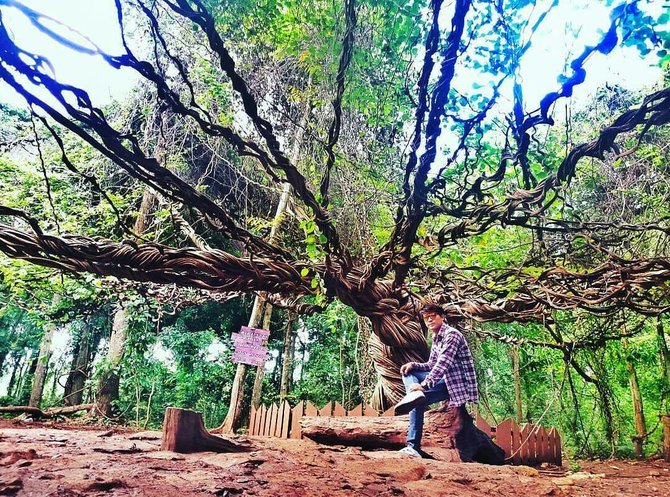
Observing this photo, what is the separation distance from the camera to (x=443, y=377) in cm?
324

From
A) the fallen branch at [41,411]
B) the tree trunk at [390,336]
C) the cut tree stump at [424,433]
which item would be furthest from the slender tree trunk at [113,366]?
the tree trunk at [390,336]

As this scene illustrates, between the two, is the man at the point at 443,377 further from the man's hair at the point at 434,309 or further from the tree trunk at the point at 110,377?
the tree trunk at the point at 110,377

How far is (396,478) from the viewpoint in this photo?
7.27 ft

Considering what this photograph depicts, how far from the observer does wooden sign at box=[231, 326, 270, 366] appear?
5.78 metres

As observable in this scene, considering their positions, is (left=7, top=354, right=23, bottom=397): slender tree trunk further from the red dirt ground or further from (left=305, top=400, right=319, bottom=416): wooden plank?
the red dirt ground

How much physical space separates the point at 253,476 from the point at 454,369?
173cm

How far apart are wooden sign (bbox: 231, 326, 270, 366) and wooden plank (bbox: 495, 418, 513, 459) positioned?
312 cm

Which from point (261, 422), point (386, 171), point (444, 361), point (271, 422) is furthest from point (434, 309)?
point (261, 422)

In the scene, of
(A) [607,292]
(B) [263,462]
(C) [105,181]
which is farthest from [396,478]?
(C) [105,181]

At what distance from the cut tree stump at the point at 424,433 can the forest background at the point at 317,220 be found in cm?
72

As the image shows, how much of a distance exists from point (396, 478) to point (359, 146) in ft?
10.3

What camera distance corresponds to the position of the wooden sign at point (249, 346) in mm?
5781

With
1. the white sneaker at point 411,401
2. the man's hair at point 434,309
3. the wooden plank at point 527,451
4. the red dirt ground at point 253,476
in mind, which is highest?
the man's hair at point 434,309

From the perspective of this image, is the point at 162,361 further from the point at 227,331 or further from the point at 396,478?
the point at 396,478
